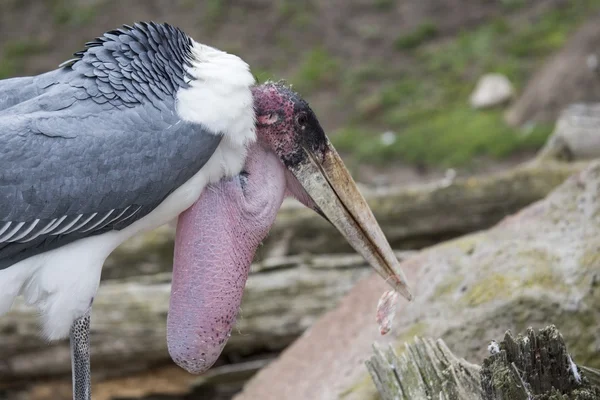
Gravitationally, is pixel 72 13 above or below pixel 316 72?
above

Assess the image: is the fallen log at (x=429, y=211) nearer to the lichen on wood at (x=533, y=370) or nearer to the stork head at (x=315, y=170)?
the stork head at (x=315, y=170)

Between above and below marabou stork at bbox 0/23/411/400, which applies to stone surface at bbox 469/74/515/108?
above

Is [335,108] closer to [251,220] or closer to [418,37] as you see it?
[418,37]

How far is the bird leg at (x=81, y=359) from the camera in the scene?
10.6ft

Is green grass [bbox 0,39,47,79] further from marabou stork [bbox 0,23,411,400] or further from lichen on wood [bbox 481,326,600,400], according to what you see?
lichen on wood [bbox 481,326,600,400]

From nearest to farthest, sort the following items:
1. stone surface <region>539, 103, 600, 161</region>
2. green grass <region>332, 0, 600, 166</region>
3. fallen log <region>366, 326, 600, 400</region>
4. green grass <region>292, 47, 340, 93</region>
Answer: fallen log <region>366, 326, 600, 400</region> → stone surface <region>539, 103, 600, 161</region> → green grass <region>332, 0, 600, 166</region> → green grass <region>292, 47, 340, 93</region>

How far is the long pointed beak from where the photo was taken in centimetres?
327

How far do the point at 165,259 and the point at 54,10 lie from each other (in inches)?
263

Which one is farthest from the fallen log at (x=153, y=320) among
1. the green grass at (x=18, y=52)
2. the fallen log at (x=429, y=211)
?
the green grass at (x=18, y=52)

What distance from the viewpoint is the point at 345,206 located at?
10.8 feet

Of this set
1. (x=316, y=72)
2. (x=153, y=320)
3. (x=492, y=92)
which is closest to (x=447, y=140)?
(x=492, y=92)

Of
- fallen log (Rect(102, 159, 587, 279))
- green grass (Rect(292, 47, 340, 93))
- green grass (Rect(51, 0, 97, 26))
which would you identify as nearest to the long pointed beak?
fallen log (Rect(102, 159, 587, 279))

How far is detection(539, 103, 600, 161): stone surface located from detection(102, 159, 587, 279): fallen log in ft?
0.61

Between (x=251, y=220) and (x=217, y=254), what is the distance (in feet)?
0.55
